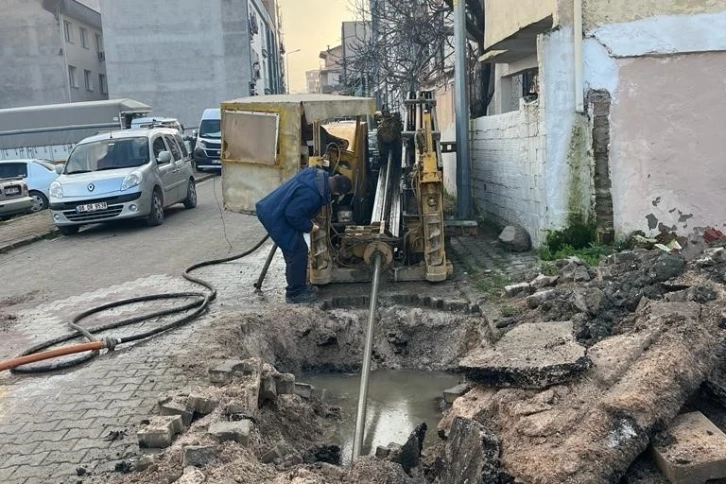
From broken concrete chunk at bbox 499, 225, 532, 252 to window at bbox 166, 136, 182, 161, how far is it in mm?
8920

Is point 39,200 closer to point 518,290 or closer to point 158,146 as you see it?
point 158,146

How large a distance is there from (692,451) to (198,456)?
2645 mm

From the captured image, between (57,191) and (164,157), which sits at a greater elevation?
(164,157)

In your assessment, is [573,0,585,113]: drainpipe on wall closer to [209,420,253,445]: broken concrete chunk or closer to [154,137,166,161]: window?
[209,420,253,445]: broken concrete chunk

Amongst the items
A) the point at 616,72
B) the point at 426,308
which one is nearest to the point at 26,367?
the point at 426,308

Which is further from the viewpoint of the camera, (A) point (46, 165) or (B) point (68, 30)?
(B) point (68, 30)

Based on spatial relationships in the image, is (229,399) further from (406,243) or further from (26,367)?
(406,243)

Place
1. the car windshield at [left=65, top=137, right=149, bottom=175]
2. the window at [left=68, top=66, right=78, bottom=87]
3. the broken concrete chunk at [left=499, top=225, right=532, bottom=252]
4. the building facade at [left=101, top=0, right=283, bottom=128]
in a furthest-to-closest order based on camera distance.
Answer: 1. the window at [left=68, top=66, right=78, bottom=87]
2. the building facade at [left=101, top=0, right=283, bottom=128]
3. the car windshield at [left=65, top=137, right=149, bottom=175]
4. the broken concrete chunk at [left=499, top=225, right=532, bottom=252]

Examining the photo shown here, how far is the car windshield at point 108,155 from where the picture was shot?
14406mm

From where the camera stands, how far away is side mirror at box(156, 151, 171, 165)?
14992 mm

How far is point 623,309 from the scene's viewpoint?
6059mm

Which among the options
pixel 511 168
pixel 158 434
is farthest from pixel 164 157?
pixel 158 434

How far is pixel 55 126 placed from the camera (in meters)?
24.8

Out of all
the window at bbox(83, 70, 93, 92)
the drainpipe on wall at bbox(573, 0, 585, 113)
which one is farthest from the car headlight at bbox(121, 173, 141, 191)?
the window at bbox(83, 70, 93, 92)
